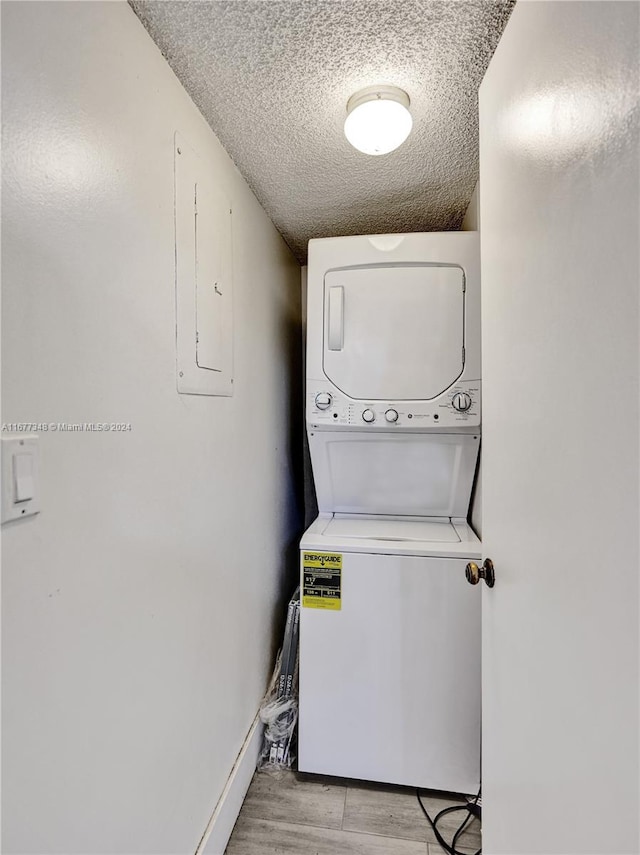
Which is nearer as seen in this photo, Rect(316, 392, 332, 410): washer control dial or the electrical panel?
the electrical panel

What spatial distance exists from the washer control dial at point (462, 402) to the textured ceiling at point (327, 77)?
2.84 ft

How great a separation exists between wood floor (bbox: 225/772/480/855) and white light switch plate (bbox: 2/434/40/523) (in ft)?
4.97

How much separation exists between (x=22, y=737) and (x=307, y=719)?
133 centimetres

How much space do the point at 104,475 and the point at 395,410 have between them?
122cm

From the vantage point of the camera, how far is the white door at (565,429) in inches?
19.3

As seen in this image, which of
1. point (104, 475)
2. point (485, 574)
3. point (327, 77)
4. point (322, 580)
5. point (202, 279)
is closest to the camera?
point (104, 475)

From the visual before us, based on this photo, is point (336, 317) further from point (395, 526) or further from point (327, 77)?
point (395, 526)

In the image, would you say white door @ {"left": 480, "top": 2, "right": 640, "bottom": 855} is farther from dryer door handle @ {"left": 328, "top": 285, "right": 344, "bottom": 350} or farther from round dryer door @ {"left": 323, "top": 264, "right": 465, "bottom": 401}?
dryer door handle @ {"left": 328, "top": 285, "right": 344, "bottom": 350}

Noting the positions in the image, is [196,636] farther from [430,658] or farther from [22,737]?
[430,658]

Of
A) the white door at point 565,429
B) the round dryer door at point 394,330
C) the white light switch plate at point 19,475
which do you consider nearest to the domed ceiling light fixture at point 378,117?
the white door at point 565,429

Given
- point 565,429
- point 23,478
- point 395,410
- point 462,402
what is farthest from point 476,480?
point 23,478

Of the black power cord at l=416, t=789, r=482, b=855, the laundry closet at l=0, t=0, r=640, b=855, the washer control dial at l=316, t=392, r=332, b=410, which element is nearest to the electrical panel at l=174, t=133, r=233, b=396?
the laundry closet at l=0, t=0, r=640, b=855

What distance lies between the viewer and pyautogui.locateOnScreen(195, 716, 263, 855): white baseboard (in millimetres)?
1317

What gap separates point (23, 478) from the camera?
2.13 feet
